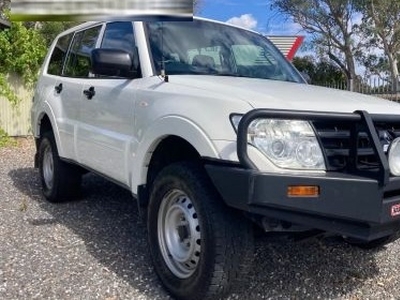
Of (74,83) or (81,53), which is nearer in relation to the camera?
(74,83)

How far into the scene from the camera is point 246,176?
2.46 m

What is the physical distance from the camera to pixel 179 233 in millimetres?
3178

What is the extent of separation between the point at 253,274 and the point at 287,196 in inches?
48.6

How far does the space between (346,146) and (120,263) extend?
6.29 ft

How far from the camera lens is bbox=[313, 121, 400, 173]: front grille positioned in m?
2.59

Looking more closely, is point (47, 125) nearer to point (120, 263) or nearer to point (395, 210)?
point (120, 263)

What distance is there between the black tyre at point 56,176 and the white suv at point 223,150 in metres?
1.13

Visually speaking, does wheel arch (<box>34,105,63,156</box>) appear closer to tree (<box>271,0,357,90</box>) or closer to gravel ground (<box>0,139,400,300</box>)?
gravel ground (<box>0,139,400,300</box>)

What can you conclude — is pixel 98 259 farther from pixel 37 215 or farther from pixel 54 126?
pixel 54 126

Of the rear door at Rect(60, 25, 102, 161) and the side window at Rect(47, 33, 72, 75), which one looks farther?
the side window at Rect(47, 33, 72, 75)

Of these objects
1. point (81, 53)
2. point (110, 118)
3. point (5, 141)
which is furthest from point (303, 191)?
point (5, 141)

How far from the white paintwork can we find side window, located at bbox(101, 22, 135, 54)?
0.44 feet

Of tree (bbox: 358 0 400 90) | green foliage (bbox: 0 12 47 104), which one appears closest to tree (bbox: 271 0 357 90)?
tree (bbox: 358 0 400 90)

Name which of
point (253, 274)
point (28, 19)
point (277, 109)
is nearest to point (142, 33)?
point (277, 109)
